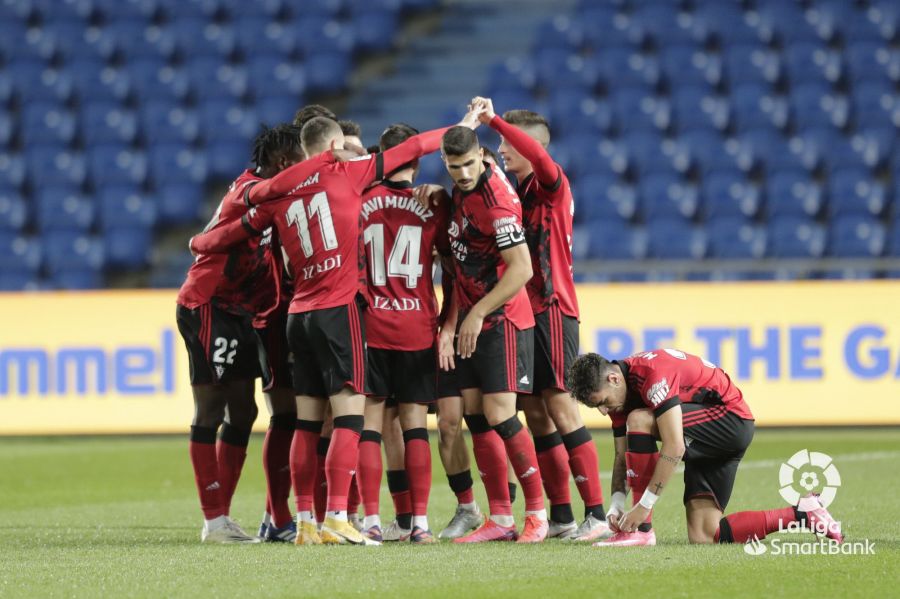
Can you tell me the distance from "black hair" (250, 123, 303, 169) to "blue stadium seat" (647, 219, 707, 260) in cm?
875

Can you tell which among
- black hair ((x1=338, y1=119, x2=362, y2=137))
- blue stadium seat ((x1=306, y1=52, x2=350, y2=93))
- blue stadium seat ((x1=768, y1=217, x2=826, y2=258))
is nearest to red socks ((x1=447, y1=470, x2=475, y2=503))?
black hair ((x1=338, y1=119, x2=362, y2=137))

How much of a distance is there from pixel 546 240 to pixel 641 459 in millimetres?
1352

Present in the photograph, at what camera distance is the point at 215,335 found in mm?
7000

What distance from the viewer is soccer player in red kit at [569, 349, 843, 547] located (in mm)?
5941

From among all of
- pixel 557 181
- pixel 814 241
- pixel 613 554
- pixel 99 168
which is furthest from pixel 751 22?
pixel 613 554

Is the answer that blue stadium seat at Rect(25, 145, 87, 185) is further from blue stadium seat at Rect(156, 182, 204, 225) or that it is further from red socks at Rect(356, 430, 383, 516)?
red socks at Rect(356, 430, 383, 516)

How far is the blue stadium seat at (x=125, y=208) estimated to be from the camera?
54.9 ft

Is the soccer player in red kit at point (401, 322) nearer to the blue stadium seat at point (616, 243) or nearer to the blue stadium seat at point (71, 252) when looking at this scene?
the blue stadium seat at point (616, 243)

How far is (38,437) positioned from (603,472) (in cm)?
605

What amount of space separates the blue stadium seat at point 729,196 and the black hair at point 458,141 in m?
9.58

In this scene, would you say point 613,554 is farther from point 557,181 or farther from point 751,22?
point 751,22

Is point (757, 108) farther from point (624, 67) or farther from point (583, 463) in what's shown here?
point (583, 463)

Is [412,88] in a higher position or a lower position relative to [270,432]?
higher

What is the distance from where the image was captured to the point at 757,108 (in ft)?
55.1
